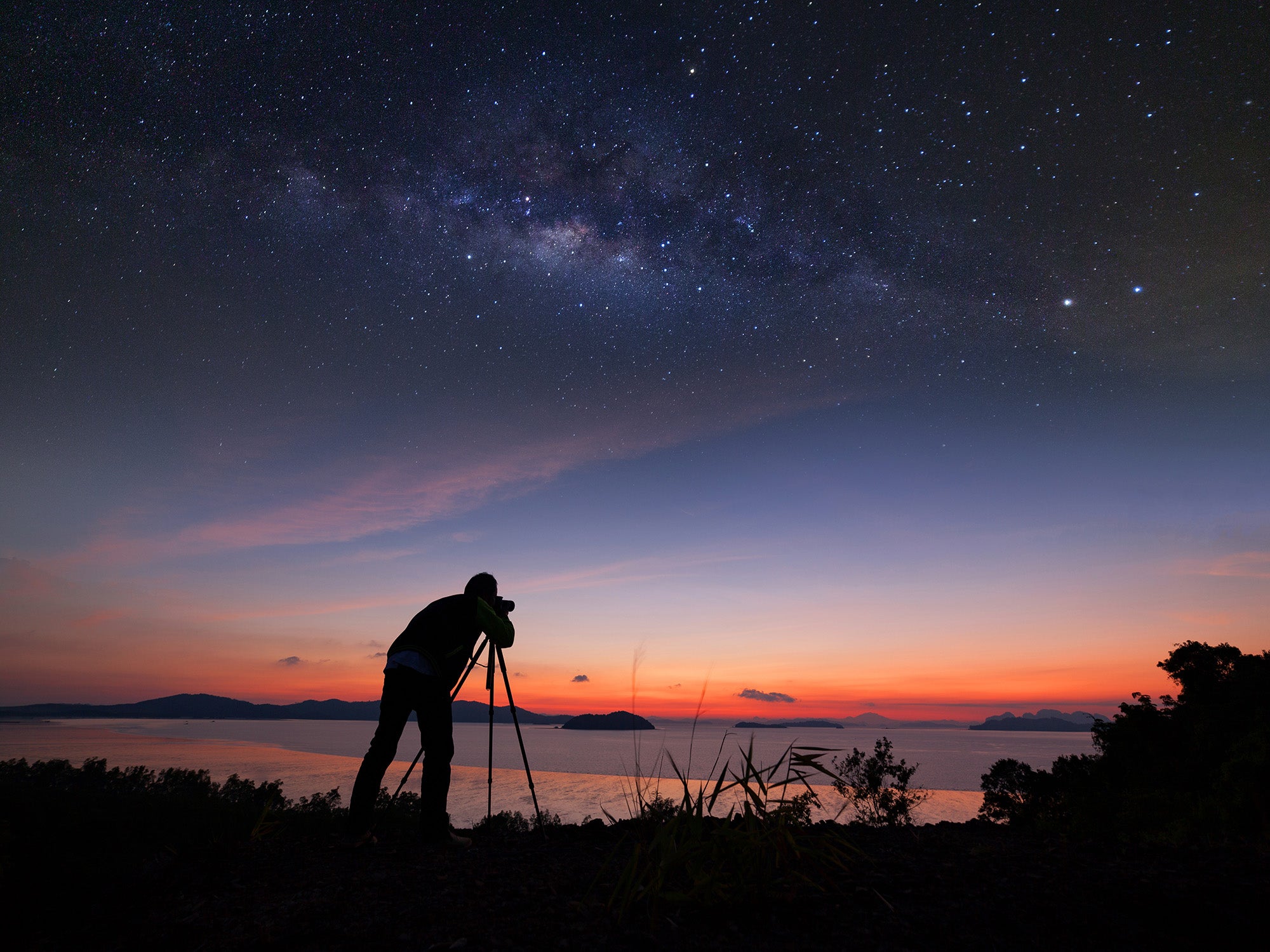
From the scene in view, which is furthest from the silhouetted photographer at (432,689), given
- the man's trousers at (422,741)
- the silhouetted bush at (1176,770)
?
the silhouetted bush at (1176,770)

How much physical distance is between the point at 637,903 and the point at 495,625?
10.3 ft

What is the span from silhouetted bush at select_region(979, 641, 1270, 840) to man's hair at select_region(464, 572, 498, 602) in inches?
495

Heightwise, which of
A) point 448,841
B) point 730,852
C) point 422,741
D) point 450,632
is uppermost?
point 450,632

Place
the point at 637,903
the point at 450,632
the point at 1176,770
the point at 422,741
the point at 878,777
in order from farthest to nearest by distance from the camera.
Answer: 1. the point at 878,777
2. the point at 1176,770
3. the point at 450,632
4. the point at 422,741
5. the point at 637,903

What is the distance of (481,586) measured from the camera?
5938mm

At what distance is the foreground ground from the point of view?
8.64 ft

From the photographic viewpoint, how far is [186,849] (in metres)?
4.69

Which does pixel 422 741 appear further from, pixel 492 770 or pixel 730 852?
pixel 492 770

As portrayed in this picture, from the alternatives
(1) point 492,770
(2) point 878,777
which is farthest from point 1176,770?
(1) point 492,770

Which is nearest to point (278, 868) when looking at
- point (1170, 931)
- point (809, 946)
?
point (809, 946)

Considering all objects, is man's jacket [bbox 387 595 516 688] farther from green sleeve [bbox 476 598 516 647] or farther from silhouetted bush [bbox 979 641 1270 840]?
silhouetted bush [bbox 979 641 1270 840]

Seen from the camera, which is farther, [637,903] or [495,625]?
[495,625]

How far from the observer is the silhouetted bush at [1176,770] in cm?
1332

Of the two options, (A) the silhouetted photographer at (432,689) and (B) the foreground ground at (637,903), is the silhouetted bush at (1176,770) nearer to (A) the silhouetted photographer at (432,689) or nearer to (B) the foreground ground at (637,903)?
(B) the foreground ground at (637,903)
